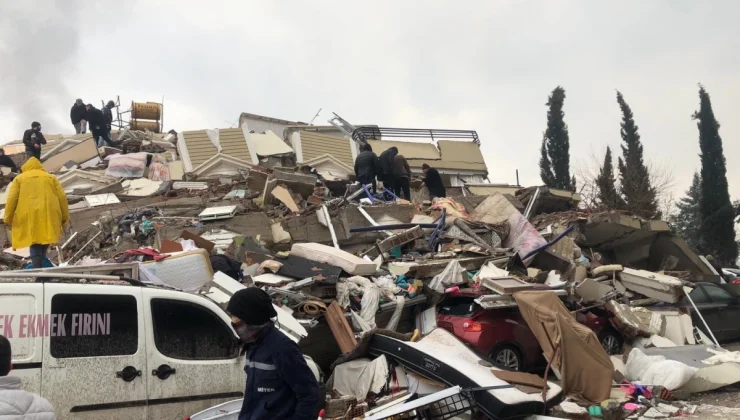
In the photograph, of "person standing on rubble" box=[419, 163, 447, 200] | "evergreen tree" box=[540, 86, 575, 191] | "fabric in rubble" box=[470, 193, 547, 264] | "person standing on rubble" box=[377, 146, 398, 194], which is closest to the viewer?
"fabric in rubble" box=[470, 193, 547, 264]

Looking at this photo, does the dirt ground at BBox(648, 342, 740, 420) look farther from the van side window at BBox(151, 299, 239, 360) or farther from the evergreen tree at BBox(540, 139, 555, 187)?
the evergreen tree at BBox(540, 139, 555, 187)

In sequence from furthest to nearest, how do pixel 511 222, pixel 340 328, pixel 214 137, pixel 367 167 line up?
pixel 214 137 → pixel 367 167 → pixel 511 222 → pixel 340 328

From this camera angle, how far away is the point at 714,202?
33438 millimetres

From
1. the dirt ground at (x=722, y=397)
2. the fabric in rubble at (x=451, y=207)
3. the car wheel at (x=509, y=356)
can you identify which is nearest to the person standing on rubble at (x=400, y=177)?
the fabric in rubble at (x=451, y=207)

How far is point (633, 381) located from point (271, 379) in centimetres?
703

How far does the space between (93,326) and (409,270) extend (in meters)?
5.84

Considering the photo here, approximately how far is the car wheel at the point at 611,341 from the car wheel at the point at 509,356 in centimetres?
216

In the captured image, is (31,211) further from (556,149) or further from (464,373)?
(556,149)

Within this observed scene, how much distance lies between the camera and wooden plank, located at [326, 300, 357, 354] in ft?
25.0

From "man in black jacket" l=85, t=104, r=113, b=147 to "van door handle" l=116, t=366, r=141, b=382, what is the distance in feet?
54.4

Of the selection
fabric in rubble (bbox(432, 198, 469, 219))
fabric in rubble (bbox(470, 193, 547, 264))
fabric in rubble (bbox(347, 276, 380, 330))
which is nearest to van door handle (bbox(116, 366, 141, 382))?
fabric in rubble (bbox(347, 276, 380, 330))

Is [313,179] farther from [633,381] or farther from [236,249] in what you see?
[633,381]

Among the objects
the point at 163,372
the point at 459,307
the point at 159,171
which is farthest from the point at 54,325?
the point at 159,171

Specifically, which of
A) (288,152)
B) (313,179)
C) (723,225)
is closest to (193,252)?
(313,179)
